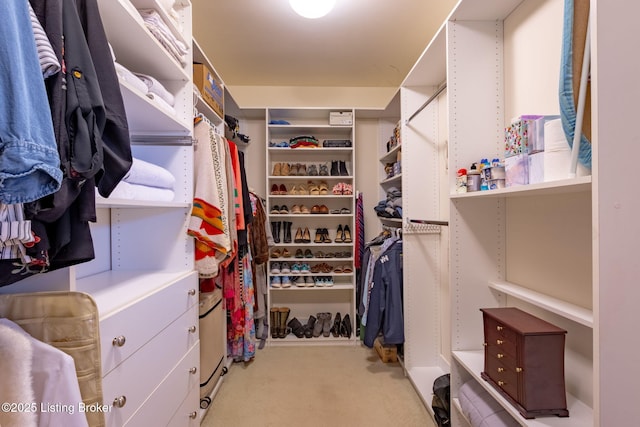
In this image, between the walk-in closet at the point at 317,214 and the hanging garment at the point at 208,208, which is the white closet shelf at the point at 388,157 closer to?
the walk-in closet at the point at 317,214

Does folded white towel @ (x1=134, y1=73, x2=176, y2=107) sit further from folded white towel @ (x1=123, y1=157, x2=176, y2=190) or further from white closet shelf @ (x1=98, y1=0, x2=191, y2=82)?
folded white towel @ (x1=123, y1=157, x2=176, y2=190)

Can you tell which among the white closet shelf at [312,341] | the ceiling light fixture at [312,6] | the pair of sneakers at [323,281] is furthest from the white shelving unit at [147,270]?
the pair of sneakers at [323,281]

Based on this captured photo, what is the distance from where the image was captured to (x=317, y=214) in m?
2.76

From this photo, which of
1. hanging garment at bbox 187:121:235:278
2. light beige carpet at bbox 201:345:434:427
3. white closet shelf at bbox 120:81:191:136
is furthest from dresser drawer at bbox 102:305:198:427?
white closet shelf at bbox 120:81:191:136

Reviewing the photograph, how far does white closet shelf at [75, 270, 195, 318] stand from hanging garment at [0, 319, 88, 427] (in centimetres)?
18

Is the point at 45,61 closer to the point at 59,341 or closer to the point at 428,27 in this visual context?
the point at 59,341

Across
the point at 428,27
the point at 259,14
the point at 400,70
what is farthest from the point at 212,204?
the point at 400,70

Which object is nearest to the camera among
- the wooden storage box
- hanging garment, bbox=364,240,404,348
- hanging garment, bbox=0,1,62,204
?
hanging garment, bbox=0,1,62,204

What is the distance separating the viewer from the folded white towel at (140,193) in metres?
0.97

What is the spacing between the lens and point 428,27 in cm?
205

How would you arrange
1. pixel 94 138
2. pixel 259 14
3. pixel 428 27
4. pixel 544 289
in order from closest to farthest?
pixel 94 138 → pixel 544 289 → pixel 259 14 → pixel 428 27

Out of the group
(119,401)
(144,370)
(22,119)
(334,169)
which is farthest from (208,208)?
(334,169)

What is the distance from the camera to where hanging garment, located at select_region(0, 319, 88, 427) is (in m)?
0.59

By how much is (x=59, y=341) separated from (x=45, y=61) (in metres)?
0.64
